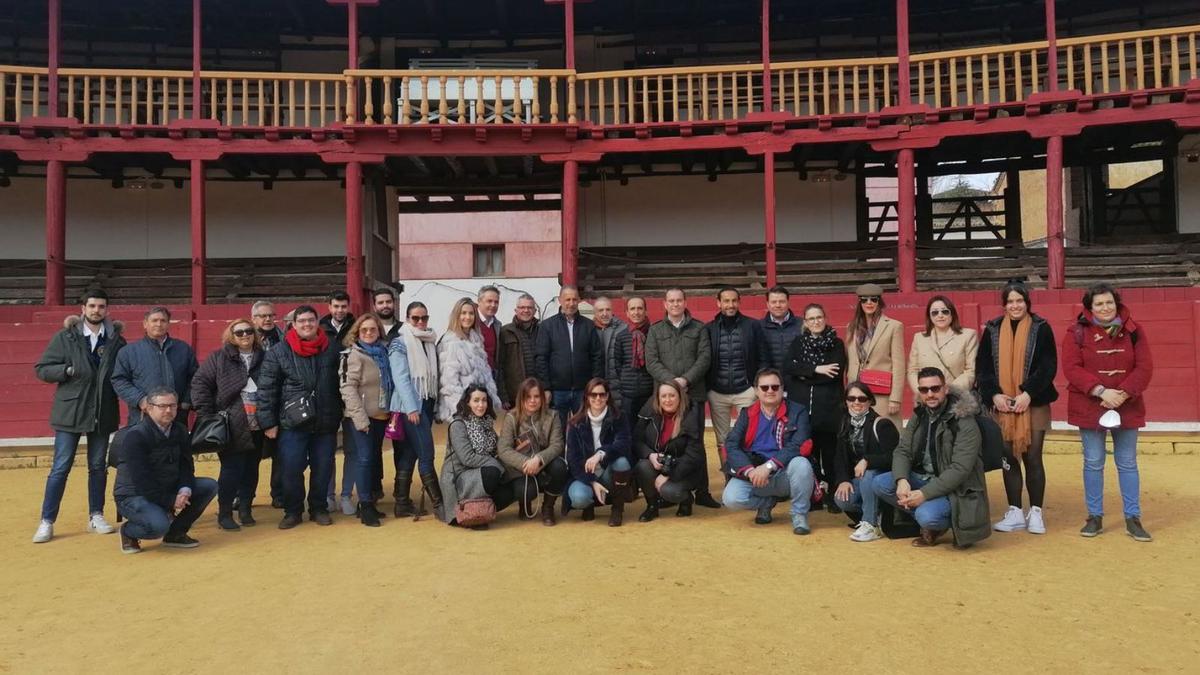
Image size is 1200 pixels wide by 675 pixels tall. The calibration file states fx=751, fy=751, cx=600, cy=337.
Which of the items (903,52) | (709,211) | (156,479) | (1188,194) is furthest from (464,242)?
(156,479)

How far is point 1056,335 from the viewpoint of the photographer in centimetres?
937

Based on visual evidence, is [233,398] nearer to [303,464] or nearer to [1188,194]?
[303,464]

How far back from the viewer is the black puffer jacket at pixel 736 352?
5785 millimetres

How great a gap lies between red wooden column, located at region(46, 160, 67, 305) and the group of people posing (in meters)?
7.36

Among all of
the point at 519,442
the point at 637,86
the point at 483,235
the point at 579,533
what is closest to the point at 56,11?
the point at 637,86

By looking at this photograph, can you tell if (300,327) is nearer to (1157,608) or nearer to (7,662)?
(7,662)

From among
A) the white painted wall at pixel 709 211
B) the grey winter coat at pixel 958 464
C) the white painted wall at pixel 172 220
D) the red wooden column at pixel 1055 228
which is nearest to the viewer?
the grey winter coat at pixel 958 464

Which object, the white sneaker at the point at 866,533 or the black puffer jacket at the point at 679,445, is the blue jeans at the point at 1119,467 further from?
the black puffer jacket at the point at 679,445

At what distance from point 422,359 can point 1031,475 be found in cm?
418

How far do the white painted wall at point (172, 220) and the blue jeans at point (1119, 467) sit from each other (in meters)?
11.7

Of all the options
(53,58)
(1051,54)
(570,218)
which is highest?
(53,58)

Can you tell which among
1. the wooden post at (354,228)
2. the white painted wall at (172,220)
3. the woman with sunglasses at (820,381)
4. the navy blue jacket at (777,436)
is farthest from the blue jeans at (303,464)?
the white painted wall at (172,220)

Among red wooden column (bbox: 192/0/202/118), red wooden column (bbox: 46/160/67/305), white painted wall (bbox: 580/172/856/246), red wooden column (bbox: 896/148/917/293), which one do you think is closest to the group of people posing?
red wooden column (bbox: 896/148/917/293)

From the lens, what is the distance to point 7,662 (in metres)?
3.04
